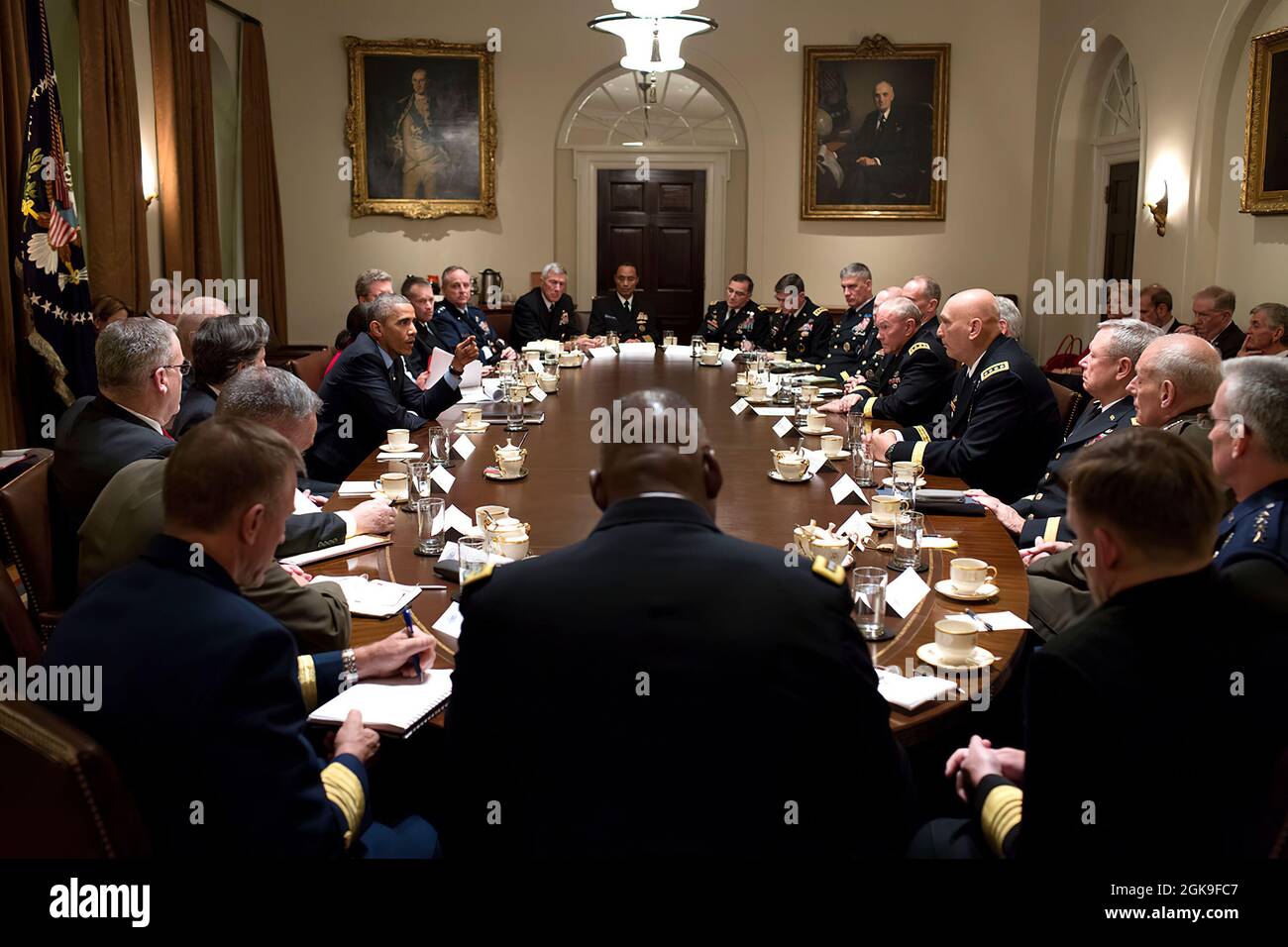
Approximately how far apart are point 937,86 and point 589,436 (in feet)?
24.2

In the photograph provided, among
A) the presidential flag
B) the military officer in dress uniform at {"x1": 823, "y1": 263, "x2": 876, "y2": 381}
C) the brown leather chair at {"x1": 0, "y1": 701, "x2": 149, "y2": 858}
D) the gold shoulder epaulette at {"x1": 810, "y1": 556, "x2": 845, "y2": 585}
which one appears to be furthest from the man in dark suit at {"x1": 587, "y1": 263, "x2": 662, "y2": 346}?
the brown leather chair at {"x1": 0, "y1": 701, "x2": 149, "y2": 858}

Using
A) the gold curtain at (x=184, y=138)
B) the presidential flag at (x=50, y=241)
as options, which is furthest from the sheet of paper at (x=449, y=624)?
the gold curtain at (x=184, y=138)

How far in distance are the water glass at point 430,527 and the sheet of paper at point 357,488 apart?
2.12 ft

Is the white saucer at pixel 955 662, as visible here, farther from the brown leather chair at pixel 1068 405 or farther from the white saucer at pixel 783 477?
the brown leather chair at pixel 1068 405

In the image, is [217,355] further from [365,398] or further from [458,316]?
[458,316]

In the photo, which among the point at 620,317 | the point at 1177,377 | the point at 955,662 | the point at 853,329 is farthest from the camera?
the point at 620,317

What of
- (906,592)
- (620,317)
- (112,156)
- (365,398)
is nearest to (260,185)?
(112,156)

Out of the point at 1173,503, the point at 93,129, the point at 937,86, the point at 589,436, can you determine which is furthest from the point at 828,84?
the point at 1173,503

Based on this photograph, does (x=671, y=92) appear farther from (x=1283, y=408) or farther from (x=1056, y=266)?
(x=1283, y=408)

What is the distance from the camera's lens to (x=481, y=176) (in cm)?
1086

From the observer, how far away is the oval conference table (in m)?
2.46

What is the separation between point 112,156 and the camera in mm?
7203

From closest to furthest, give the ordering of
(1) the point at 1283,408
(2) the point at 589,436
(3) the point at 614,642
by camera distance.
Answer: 1. (3) the point at 614,642
2. (1) the point at 1283,408
3. (2) the point at 589,436

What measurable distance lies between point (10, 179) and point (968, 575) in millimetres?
5469
